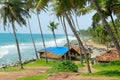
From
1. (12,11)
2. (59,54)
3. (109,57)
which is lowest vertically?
(109,57)

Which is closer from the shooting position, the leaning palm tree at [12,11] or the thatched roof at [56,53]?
the leaning palm tree at [12,11]

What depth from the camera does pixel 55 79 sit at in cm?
2419

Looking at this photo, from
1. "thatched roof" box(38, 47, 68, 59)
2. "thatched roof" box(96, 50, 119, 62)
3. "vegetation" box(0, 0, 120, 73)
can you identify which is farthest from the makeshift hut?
"vegetation" box(0, 0, 120, 73)

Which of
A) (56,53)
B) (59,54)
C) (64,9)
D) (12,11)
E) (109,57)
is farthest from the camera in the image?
(56,53)

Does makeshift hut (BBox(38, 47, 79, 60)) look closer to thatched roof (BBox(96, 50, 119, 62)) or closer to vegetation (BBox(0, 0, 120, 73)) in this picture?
thatched roof (BBox(96, 50, 119, 62))

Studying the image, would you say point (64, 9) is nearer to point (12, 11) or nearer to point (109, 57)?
point (12, 11)

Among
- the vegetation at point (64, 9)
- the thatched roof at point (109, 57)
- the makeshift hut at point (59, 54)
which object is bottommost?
the thatched roof at point (109, 57)

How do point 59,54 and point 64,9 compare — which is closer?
point 64,9

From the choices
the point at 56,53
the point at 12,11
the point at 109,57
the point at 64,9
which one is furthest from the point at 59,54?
the point at 64,9

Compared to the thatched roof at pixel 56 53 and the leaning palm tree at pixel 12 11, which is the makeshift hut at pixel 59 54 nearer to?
the thatched roof at pixel 56 53

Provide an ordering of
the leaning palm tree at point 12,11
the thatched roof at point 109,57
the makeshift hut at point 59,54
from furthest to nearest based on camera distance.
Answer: the makeshift hut at point 59,54 < the thatched roof at point 109,57 < the leaning palm tree at point 12,11

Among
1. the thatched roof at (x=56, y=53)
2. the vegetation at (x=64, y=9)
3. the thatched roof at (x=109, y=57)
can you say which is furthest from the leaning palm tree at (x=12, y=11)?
the thatched roof at (x=56, y=53)

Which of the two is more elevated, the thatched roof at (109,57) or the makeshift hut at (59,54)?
the makeshift hut at (59,54)

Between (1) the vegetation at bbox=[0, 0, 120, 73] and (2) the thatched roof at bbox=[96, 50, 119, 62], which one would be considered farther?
(2) the thatched roof at bbox=[96, 50, 119, 62]
